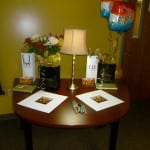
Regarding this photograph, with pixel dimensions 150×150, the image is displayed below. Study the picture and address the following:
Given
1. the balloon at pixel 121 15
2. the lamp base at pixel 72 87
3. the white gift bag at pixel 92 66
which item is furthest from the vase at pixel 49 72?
the balloon at pixel 121 15

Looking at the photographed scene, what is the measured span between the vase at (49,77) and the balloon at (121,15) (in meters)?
0.78

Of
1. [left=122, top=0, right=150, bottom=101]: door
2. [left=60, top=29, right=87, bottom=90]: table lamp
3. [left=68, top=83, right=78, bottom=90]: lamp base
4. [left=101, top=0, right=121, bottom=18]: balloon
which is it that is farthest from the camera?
[left=122, top=0, right=150, bottom=101]: door

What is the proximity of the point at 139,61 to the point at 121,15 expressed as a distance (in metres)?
1.30

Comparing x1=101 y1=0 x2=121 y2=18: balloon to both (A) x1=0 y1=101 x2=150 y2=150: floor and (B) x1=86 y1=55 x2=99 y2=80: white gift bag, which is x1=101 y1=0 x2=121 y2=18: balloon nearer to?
(B) x1=86 y1=55 x2=99 y2=80: white gift bag

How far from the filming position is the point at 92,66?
1872 millimetres

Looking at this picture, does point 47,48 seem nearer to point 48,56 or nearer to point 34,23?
point 48,56

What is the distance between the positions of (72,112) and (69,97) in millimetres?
247

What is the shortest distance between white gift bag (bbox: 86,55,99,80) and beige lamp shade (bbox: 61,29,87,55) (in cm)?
19

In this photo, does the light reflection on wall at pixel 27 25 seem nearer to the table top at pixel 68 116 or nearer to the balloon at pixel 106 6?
the balloon at pixel 106 6

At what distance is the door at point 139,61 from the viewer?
2.83 metres

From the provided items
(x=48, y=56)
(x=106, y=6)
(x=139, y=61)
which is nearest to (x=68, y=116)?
(x=48, y=56)

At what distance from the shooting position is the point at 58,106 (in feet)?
4.90

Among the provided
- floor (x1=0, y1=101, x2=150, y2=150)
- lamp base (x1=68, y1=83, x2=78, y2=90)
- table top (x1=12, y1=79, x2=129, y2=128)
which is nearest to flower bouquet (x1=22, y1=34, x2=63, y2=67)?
lamp base (x1=68, y1=83, x2=78, y2=90)

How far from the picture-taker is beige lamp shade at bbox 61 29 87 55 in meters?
1.62
